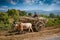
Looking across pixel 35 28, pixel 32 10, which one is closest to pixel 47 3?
pixel 32 10

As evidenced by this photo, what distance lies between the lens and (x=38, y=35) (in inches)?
103

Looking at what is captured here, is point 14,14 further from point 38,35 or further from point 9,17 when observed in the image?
point 38,35

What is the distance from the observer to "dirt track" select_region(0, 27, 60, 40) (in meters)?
2.45

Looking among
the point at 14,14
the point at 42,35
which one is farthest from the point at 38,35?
the point at 14,14

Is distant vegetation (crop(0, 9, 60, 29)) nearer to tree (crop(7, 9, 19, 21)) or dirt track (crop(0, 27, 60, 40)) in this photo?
tree (crop(7, 9, 19, 21))

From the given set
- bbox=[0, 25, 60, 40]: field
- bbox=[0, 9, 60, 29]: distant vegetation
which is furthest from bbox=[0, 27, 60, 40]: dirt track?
bbox=[0, 9, 60, 29]: distant vegetation

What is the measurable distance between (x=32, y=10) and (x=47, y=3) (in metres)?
0.31

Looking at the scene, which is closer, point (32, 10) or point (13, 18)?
point (13, 18)

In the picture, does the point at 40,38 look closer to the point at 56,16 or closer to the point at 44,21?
the point at 44,21

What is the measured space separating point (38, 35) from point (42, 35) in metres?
0.07

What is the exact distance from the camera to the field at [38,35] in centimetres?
243

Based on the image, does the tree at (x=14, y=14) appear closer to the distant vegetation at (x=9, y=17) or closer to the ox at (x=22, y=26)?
the distant vegetation at (x=9, y=17)

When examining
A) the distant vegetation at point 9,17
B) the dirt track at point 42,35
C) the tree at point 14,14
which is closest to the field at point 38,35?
the dirt track at point 42,35

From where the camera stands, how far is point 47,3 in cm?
282
